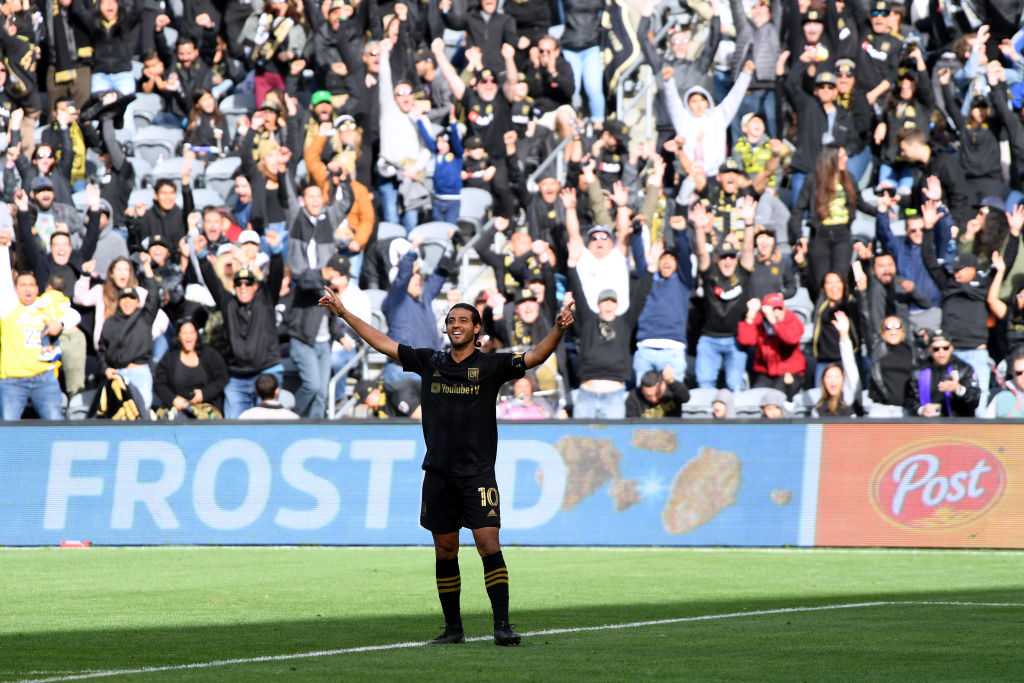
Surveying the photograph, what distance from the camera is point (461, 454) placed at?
9070 millimetres

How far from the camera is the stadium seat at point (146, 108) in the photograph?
2414 centimetres

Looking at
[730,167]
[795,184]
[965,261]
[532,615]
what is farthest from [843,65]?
[532,615]

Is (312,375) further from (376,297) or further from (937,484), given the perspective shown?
(937,484)

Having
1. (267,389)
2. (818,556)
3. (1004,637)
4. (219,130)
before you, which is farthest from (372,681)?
(219,130)

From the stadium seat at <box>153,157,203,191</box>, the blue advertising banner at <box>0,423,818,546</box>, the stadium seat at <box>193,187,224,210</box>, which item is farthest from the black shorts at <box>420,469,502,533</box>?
the stadium seat at <box>153,157,203,191</box>

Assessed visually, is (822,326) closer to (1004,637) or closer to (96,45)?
(1004,637)

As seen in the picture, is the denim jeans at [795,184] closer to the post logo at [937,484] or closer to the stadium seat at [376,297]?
the post logo at [937,484]

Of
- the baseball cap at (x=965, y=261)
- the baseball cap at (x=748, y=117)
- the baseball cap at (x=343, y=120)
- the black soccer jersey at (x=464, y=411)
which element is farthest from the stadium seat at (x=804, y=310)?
the black soccer jersey at (x=464, y=411)

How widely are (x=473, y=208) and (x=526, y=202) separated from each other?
3.34ft

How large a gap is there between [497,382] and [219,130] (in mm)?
15186

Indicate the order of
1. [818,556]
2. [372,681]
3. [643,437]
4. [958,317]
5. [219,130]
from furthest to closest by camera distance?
[219,130] < [958,317] < [643,437] < [818,556] < [372,681]

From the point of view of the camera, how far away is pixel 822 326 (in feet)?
62.7

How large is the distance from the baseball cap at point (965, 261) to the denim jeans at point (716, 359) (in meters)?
2.76

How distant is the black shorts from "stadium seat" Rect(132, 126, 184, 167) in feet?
51.0
